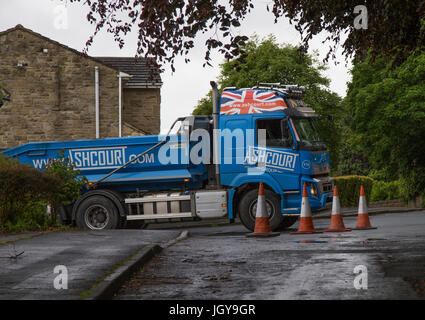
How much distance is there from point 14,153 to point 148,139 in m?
3.46

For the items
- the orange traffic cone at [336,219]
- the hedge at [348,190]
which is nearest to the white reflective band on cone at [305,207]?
the orange traffic cone at [336,219]

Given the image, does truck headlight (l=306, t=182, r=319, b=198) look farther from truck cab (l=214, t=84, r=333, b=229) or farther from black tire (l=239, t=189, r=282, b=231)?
black tire (l=239, t=189, r=282, b=231)

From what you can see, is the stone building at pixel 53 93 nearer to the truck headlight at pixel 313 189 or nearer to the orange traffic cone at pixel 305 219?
the truck headlight at pixel 313 189

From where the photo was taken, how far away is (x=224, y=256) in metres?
10.6

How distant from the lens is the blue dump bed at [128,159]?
16875 millimetres

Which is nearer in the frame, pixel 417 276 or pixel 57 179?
pixel 417 276

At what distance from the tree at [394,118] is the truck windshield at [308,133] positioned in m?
21.9

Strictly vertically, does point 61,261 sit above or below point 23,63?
below

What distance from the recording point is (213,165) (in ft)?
55.3
